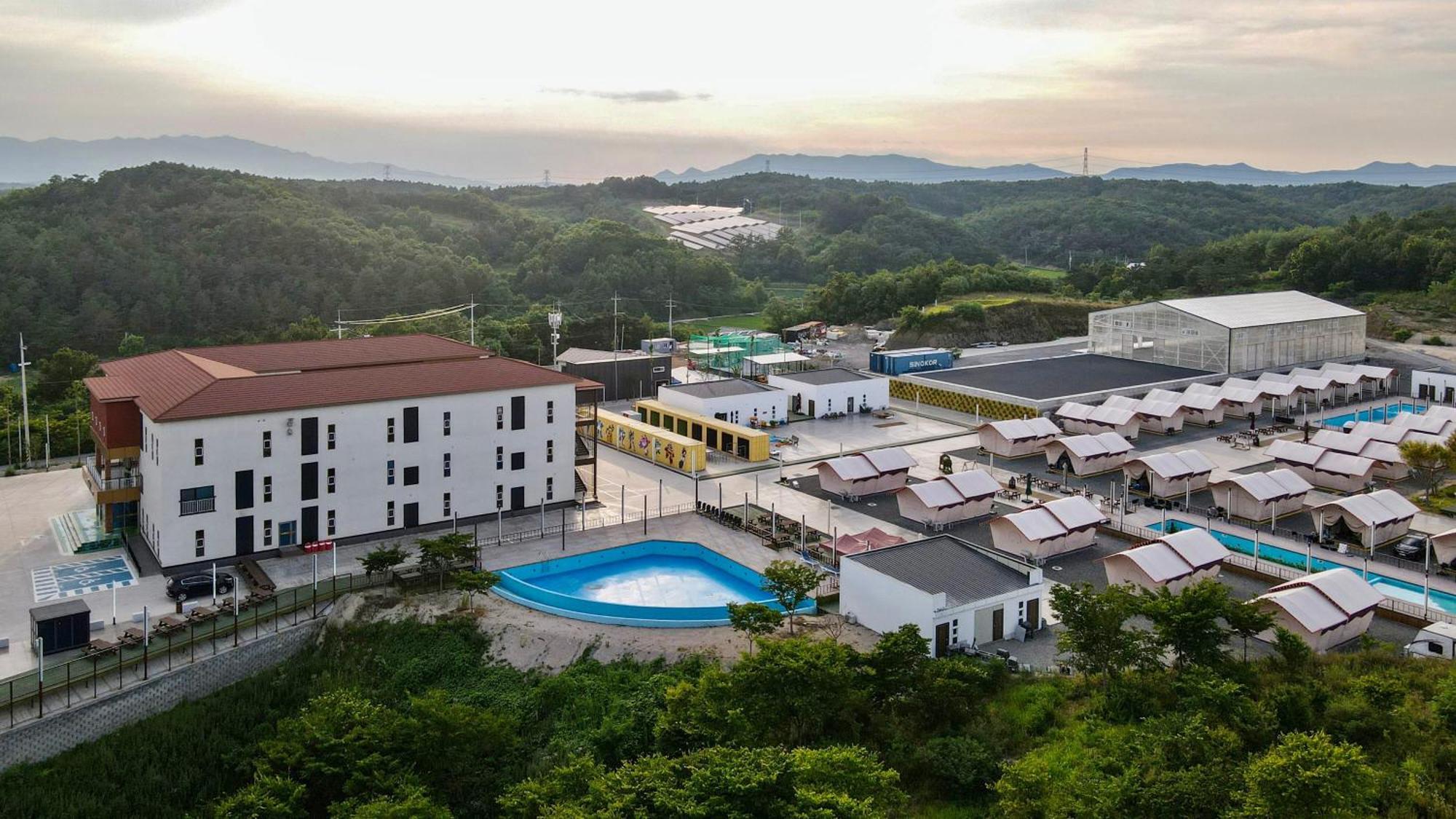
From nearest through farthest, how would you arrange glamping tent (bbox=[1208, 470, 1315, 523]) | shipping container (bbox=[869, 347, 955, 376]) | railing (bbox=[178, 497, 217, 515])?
railing (bbox=[178, 497, 217, 515]), glamping tent (bbox=[1208, 470, 1315, 523]), shipping container (bbox=[869, 347, 955, 376])

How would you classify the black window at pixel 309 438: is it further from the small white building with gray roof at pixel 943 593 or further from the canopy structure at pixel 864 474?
the canopy structure at pixel 864 474

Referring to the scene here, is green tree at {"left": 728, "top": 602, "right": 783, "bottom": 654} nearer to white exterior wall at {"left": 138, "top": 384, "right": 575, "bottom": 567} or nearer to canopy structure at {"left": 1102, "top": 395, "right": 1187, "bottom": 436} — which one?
white exterior wall at {"left": 138, "top": 384, "right": 575, "bottom": 567}

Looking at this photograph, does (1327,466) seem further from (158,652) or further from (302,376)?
(158,652)

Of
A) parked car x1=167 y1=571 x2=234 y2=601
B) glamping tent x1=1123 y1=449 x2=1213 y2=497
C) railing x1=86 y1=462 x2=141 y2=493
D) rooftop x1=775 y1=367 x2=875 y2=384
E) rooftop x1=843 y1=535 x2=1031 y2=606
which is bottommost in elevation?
parked car x1=167 y1=571 x2=234 y2=601

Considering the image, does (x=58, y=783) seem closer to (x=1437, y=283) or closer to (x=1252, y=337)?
(x=1252, y=337)

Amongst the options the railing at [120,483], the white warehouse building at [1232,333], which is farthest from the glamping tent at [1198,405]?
the railing at [120,483]

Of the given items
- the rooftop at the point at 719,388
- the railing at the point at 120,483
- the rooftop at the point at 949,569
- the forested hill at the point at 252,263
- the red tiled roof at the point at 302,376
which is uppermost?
the forested hill at the point at 252,263

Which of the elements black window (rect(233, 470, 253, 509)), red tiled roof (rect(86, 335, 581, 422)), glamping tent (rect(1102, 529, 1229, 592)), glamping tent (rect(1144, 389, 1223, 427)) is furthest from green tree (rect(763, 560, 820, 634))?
glamping tent (rect(1144, 389, 1223, 427))
